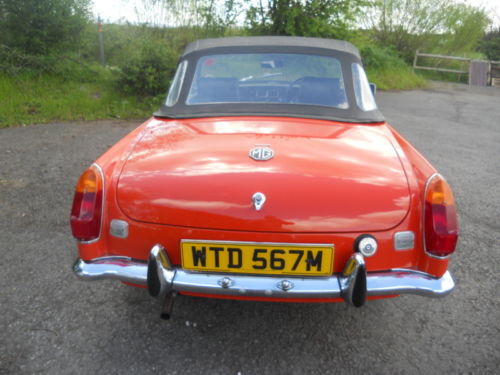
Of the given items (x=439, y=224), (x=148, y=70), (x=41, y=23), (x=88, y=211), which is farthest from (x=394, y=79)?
(x=88, y=211)

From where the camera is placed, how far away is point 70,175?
15.3 feet

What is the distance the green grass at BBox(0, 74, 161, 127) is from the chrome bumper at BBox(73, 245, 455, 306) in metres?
6.13

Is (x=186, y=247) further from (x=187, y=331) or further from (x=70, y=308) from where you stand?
(x=70, y=308)

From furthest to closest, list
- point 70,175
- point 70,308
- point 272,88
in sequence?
point 70,175, point 272,88, point 70,308

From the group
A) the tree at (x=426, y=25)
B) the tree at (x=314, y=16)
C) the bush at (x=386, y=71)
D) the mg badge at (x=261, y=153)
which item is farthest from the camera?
the tree at (x=426, y=25)

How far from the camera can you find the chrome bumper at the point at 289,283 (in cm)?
183

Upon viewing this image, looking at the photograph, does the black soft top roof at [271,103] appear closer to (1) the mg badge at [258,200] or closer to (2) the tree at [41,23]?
(1) the mg badge at [258,200]

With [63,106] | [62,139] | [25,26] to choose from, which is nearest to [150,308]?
[62,139]

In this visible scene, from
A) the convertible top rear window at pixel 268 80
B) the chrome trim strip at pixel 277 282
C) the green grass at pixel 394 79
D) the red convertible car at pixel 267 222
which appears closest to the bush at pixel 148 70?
the convertible top rear window at pixel 268 80

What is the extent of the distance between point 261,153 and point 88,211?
35.6 inches

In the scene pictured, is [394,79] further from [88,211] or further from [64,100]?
[88,211]

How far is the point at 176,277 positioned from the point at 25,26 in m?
7.27

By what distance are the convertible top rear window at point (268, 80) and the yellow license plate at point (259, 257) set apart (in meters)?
1.26

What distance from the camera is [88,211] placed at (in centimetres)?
199
